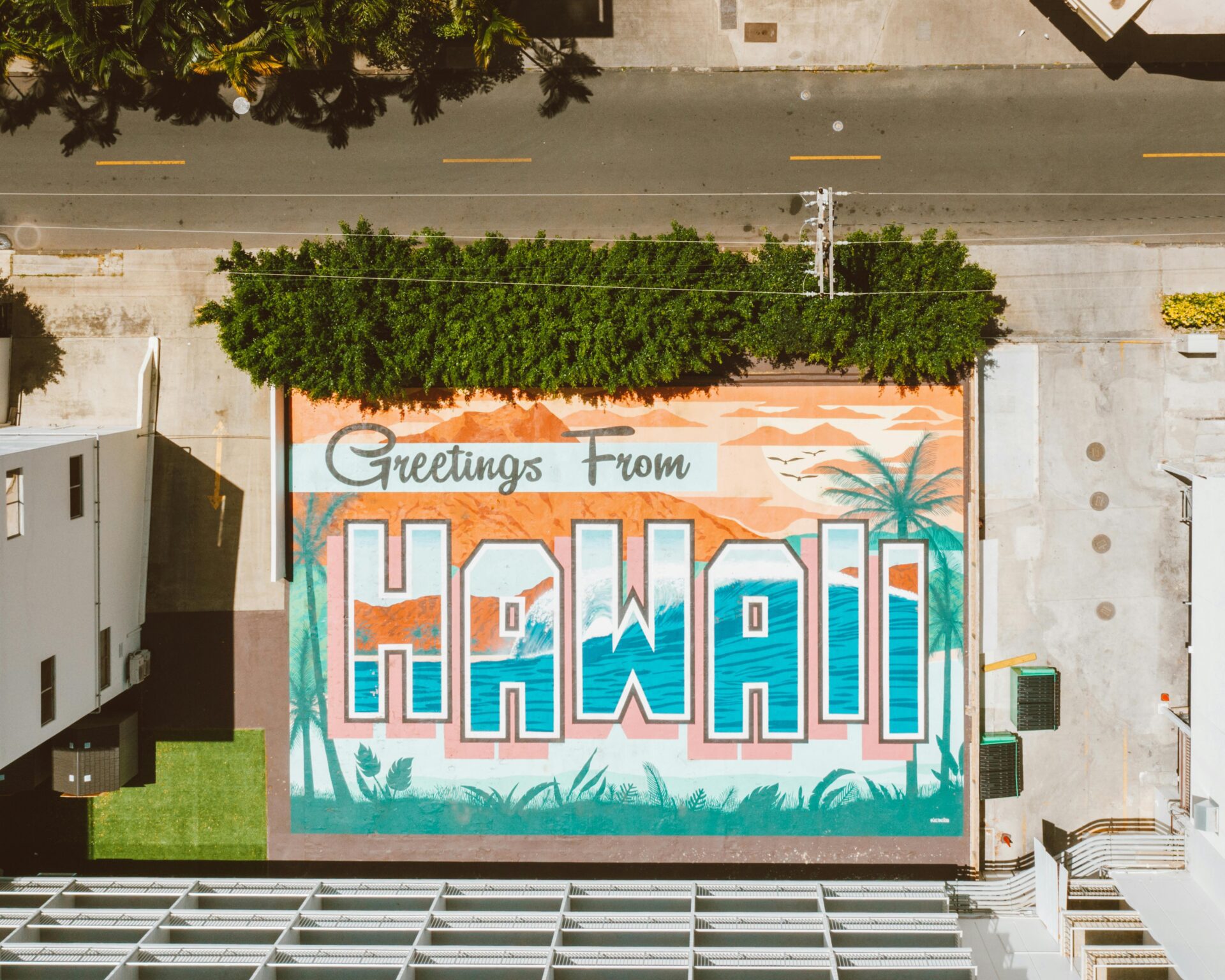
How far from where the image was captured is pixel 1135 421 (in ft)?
69.3

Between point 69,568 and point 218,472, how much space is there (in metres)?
3.93

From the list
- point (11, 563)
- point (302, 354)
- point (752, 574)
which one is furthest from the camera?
point (752, 574)

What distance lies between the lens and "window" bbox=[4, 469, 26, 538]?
1769 cm

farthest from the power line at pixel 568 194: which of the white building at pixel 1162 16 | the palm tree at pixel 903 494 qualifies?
the palm tree at pixel 903 494

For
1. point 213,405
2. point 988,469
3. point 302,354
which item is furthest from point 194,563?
point 988,469

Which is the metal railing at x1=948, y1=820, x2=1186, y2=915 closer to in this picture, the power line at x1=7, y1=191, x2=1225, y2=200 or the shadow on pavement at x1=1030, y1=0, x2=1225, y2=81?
the power line at x1=7, y1=191, x2=1225, y2=200

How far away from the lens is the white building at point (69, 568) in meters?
17.8

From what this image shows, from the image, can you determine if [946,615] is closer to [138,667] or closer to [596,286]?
[596,286]

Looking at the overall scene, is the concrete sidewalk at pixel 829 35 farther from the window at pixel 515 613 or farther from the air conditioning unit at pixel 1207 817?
the air conditioning unit at pixel 1207 817

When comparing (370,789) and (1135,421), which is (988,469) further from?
(370,789)

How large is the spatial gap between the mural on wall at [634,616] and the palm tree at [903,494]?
0.18 feet

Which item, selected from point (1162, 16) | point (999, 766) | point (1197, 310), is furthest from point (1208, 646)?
point (1162, 16)

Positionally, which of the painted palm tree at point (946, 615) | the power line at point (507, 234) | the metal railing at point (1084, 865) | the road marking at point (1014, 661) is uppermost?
the power line at point (507, 234)

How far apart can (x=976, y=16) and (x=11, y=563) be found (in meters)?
25.5
